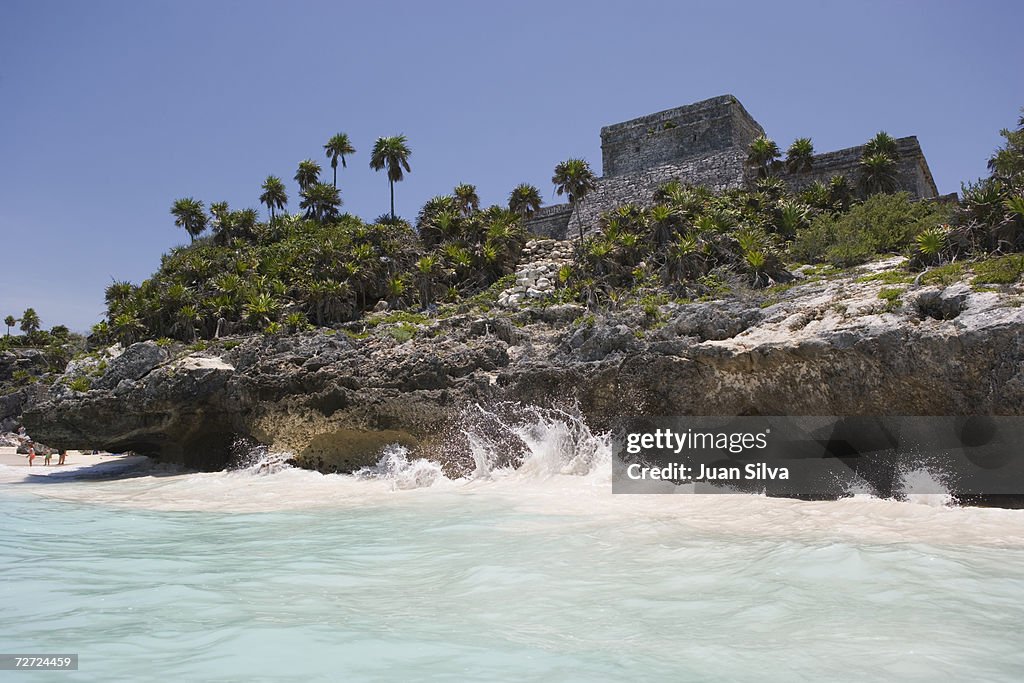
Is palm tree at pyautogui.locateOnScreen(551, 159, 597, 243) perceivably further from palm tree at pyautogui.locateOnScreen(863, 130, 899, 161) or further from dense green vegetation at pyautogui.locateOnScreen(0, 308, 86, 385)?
dense green vegetation at pyautogui.locateOnScreen(0, 308, 86, 385)

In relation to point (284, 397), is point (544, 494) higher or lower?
lower

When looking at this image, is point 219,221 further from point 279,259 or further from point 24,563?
point 24,563

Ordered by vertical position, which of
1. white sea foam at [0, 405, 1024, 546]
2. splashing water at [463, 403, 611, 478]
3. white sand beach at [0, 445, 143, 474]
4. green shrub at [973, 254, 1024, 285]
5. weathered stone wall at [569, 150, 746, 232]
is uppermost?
weathered stone wall at [569, 150, 746, 232]

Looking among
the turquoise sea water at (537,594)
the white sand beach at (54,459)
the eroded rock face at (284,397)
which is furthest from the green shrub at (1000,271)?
the white sand beach at (54,459)

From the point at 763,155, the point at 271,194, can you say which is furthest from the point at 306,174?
the point at 763,155

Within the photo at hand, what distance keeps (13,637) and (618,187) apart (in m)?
33.9

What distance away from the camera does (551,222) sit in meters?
36.1

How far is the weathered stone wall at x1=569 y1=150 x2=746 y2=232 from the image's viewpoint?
3291 centimetres

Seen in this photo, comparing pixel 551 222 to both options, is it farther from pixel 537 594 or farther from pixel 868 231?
pixel 537 594

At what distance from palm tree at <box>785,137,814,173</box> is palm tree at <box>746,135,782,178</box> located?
2.27 feet

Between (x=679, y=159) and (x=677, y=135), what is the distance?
1.59 m

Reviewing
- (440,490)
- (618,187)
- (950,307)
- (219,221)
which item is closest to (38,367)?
(219,221)

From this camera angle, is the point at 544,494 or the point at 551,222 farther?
the point at 551,222

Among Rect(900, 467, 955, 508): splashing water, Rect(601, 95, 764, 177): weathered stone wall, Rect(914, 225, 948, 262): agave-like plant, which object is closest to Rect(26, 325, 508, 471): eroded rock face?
Rect(900, 467, 955, 508): splashing water
